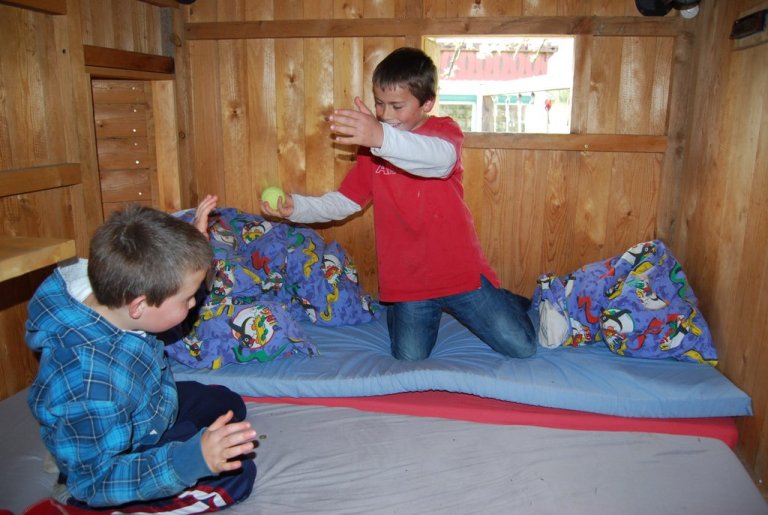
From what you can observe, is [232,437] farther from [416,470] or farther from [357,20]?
[357,20]

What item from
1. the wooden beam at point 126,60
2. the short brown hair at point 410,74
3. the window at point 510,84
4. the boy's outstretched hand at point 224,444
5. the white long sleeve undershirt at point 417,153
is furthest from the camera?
the window at point 510,84

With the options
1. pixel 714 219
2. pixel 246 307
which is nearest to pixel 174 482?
pixel 246 307

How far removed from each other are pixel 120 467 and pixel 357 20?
2.57 metres

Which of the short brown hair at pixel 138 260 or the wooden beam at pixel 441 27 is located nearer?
the short brown hair at pixel 138 260

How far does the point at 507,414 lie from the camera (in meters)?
2.33

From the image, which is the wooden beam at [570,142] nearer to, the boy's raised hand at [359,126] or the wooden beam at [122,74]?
the boy's raised hand at [359,126]

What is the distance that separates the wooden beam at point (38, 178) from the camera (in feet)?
7.50

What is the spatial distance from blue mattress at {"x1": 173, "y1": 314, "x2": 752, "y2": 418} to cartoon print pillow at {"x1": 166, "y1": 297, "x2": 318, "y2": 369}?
1.6 inches

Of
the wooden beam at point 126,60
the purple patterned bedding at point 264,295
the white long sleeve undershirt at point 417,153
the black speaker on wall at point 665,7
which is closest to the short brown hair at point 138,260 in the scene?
the white long sleeve undershirt at point 417,153

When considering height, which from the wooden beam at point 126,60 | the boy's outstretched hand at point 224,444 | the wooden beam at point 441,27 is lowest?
the boy's outstretched hand at point 224,444

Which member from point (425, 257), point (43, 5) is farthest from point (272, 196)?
point (43, 5)

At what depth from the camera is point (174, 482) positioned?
55.5 inches

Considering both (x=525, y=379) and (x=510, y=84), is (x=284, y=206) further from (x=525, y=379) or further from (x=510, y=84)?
(x=510, y=84)

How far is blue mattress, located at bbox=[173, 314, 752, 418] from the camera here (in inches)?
89.9
